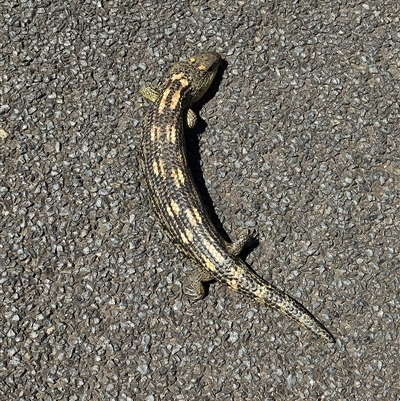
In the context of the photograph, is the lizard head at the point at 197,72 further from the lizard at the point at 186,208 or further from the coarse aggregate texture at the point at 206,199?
the coarse aggregate texture at the point at 206,199

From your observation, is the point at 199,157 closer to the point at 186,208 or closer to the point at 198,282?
the point at 186,208

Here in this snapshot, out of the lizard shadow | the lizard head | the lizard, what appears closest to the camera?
the lizard

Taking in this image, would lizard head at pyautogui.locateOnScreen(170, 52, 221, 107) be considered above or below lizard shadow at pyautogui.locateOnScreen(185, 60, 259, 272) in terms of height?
above

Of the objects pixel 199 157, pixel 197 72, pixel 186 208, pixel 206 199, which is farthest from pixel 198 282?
pixel 197 72

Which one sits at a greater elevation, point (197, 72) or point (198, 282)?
point (197, 72)

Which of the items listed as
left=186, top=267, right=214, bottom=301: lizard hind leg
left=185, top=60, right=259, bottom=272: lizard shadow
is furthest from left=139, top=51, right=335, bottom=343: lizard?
left=185, top=60, right=259, bottom=272: lizard shadow

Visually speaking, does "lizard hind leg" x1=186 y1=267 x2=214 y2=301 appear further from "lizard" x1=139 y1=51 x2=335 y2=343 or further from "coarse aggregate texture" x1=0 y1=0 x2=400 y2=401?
"coarse aggregate texture" x1=0 y1=0 x2=400 y2=401

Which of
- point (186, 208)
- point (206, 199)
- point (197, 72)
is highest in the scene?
point (197, 72)

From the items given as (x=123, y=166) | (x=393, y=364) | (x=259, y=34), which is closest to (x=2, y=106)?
(x=123, y=166)

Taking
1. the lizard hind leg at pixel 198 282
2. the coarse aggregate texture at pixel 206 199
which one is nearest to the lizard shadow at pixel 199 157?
the coarse aggregate texture at pixel 206 199
